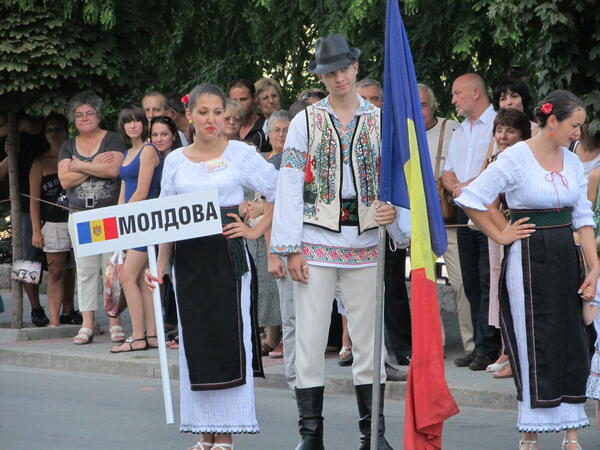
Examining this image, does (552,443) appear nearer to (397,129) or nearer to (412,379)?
(412,379)

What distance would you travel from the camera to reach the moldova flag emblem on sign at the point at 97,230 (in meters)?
7.14

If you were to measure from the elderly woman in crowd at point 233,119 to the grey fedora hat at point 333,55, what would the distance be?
145 inches

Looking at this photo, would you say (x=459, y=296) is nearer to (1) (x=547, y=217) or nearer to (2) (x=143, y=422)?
(2) (x=143, y=422)

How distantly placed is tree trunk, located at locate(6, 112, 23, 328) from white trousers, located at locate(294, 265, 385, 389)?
6373 mm

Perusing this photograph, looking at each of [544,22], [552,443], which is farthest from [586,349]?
[544,22]

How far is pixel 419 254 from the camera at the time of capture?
6.28m

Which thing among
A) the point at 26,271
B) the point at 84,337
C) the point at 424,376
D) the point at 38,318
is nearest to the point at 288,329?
the point at 424,376

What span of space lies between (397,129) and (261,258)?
14.9 feet

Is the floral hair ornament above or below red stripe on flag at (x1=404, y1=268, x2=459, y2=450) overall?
above

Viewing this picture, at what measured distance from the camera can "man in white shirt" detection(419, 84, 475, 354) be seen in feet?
33.9

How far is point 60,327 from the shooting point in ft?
42.6

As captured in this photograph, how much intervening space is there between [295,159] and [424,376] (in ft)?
4.82

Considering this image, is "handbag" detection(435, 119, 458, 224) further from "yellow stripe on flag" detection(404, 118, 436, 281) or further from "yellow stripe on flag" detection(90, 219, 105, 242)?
"yellow stripe on flag" detection(404, 118, 436, 281)

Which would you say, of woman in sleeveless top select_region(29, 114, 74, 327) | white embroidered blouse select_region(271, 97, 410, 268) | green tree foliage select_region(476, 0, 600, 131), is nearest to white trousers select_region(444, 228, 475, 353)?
green tree foliage select_region(476, 0, 600, 131)
